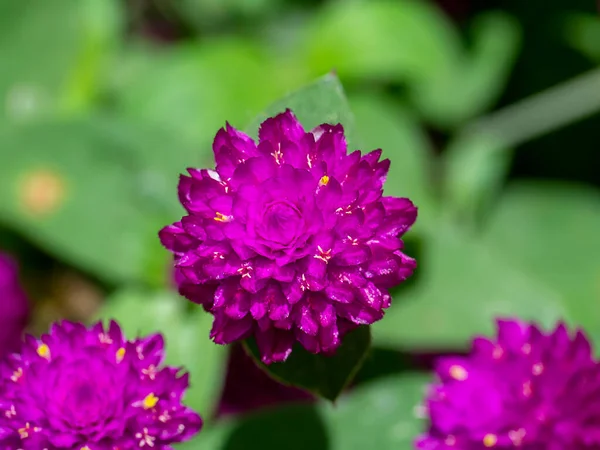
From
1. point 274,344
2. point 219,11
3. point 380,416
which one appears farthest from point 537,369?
point 219,11

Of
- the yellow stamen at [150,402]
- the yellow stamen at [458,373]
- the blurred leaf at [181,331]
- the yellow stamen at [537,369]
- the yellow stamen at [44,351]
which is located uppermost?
the yellow stamen at [44,351]

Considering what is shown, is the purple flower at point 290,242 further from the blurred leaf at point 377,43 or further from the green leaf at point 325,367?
the blurred leaf at point 377,43

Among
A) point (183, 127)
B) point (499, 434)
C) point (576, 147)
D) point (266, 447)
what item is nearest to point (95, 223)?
point (183, 127)

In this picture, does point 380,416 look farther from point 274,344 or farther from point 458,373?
point 274,344

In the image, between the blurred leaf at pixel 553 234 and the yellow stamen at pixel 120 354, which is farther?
the blurred leaf at pixel 553 234

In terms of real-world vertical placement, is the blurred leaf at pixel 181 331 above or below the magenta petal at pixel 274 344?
below

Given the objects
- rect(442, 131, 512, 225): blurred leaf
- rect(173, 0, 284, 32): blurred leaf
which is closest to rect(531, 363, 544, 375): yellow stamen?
rect(442, 131, 512, 225): blurred leaf

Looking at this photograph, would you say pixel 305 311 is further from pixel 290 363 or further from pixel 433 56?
pixel 433 56

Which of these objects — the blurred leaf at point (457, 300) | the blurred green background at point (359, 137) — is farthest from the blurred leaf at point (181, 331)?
the blurred leaf at point (457, 300)
